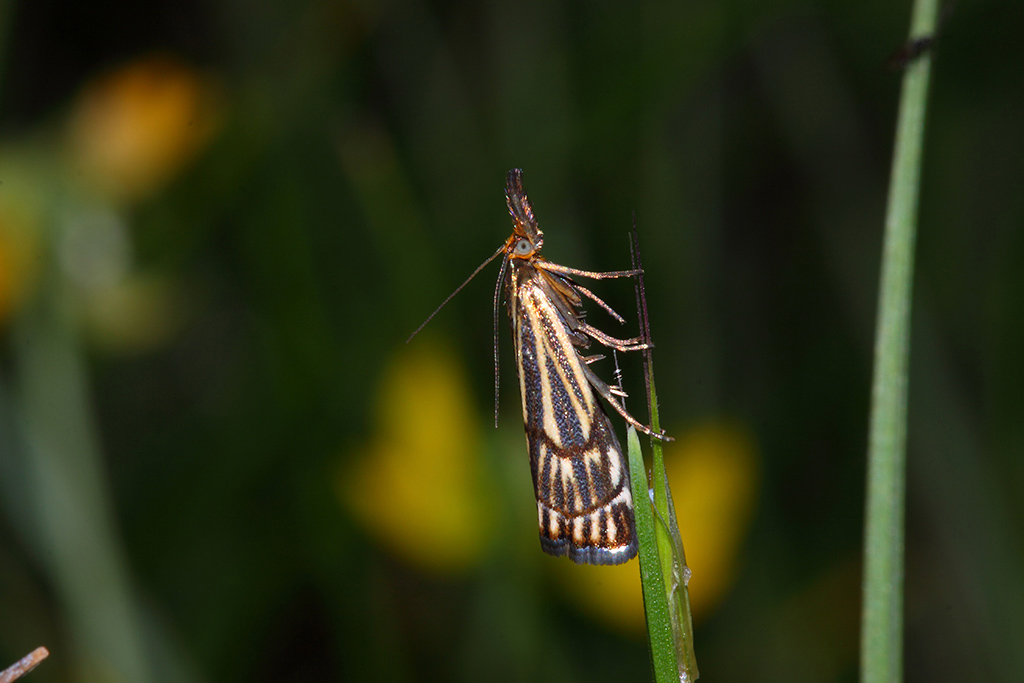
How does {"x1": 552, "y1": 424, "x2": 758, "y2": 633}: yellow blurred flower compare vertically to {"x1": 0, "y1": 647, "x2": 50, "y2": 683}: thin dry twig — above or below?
below

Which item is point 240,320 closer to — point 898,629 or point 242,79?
point 242,79

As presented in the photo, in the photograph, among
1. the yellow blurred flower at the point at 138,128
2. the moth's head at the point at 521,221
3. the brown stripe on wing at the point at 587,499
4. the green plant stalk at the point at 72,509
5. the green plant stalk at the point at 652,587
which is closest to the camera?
the green plant stalk at the point at 652,587

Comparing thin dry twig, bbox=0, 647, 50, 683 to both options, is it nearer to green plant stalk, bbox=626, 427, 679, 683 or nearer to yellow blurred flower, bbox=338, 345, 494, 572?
green plant stalk, bbox=626, 427, 679, 683

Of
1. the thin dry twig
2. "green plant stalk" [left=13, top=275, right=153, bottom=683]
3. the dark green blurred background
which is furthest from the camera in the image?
the dark green blurred background

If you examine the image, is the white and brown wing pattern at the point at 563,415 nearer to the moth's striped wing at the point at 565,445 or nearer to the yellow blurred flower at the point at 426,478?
the moth's striped wing at the point at 565,445

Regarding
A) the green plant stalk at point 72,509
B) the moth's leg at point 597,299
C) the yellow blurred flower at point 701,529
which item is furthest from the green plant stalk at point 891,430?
the green plant stalk at point 72,509

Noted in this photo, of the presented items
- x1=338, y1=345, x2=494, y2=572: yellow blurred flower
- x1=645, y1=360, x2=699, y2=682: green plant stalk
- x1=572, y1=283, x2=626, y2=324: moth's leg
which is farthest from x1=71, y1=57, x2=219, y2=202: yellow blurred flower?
x1=645, y1=360, x2=699, y2=682: green plant stalk

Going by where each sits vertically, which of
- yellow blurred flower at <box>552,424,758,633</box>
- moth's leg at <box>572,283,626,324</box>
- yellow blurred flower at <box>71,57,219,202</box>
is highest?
yellow blurred flower at <box>71,57,219,202</box>
